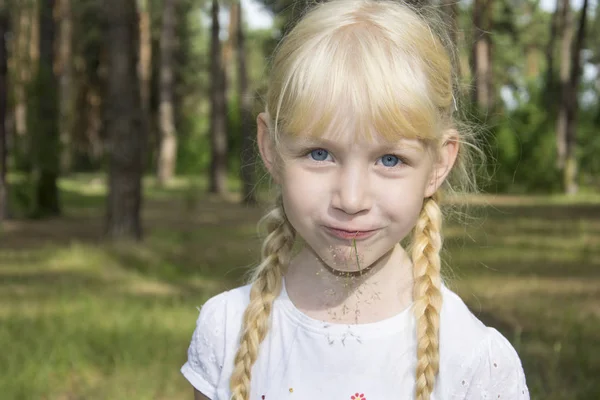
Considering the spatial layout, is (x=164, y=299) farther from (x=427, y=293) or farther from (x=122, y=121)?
(x=427, y=293)

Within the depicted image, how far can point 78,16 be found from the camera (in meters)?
33.7

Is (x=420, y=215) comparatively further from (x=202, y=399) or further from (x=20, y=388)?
(x=20, y=388)

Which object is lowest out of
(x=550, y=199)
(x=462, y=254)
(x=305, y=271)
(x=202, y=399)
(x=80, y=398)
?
(x=550, y=199)

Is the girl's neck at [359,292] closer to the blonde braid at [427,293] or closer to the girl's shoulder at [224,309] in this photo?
the blonde braid at [427,293]

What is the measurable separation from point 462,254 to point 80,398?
6063 mm

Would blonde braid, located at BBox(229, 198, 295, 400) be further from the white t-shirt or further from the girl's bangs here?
the girl's bangs

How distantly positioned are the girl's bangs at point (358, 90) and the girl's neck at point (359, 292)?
1.15 ft

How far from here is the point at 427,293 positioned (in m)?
2.01

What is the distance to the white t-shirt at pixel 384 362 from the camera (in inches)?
77.9

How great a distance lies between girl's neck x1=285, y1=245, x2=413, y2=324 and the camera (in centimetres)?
204

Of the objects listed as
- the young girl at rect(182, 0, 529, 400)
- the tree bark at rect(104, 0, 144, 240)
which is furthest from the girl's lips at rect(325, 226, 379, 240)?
the tree bark at rect(104, 0, 144, 240)

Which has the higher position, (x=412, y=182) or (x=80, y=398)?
(x=412, y=182)

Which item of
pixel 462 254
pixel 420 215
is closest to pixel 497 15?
pixel 462 254

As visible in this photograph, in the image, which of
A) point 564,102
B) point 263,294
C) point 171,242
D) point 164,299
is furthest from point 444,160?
point 564,102
